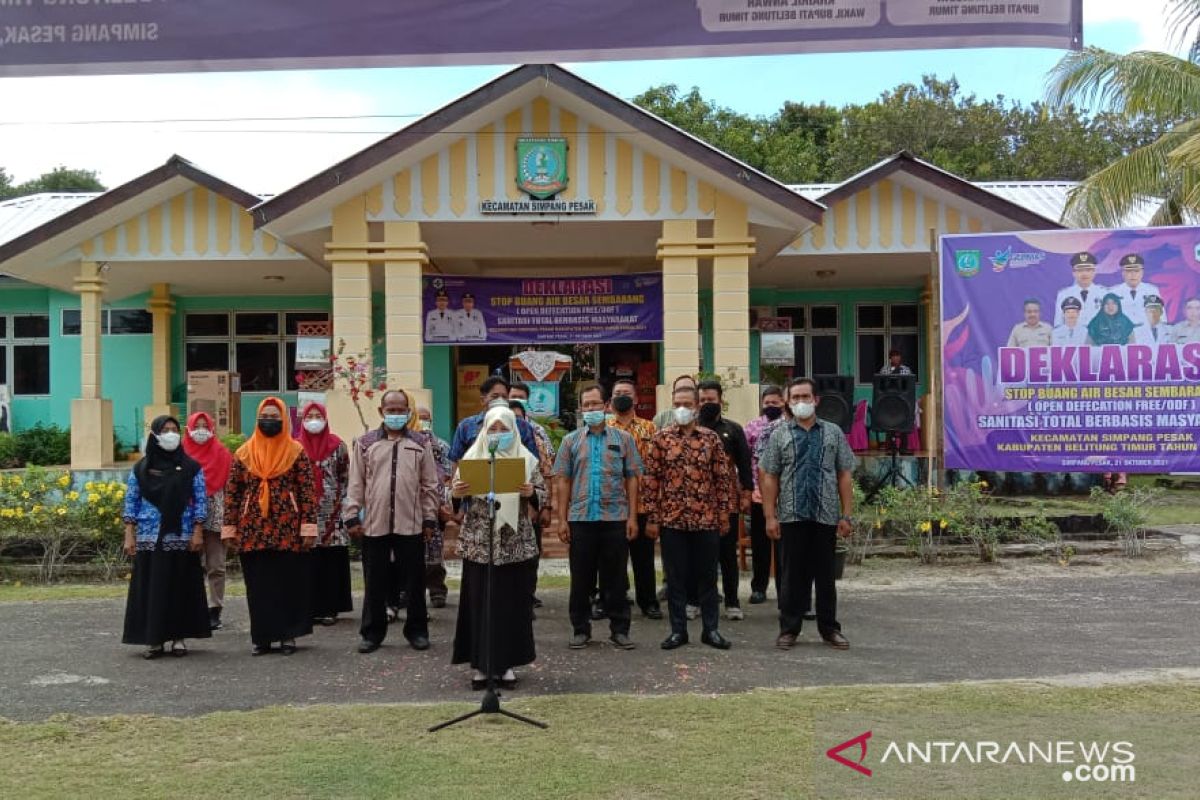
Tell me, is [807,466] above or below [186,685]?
above

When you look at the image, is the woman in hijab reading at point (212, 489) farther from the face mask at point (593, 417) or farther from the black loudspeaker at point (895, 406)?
the black loudspeaker at point (895, 406)

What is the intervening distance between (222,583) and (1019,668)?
5653 millimetres

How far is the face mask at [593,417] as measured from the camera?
22.5 feet

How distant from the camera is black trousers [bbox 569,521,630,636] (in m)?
6.81

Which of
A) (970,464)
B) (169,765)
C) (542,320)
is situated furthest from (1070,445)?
(169,765)

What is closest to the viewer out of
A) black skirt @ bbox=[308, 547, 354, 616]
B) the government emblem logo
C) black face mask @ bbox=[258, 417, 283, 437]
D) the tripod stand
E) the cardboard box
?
the tripod stand

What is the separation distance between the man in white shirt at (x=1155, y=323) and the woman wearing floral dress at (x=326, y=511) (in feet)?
27.5

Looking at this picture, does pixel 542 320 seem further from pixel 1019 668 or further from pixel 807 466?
pixel 1019 668

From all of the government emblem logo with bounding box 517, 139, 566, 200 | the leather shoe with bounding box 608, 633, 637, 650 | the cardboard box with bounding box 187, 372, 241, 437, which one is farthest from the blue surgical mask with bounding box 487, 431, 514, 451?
the cardboard box with bounding box 187, 372, 241, 437

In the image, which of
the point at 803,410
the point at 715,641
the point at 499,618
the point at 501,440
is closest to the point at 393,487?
the point at 501,440

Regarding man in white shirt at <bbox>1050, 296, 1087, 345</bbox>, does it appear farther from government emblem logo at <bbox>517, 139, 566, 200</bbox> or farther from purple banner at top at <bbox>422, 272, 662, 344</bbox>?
government emblem logo at <bbox>517, 139, 566, 200</bbox>

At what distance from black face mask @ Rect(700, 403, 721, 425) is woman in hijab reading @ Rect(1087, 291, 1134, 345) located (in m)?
5.42

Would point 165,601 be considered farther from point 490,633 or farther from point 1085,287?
point 1085,287

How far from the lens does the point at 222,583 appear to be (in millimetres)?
7734
